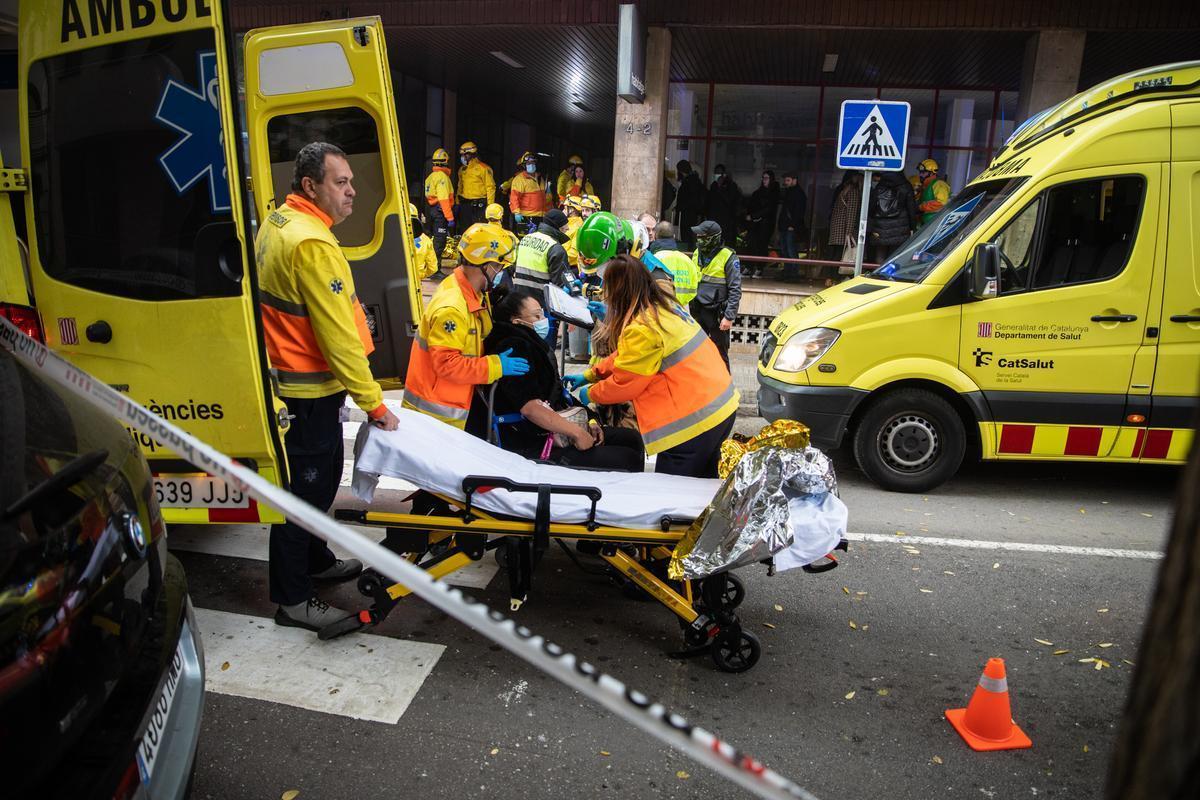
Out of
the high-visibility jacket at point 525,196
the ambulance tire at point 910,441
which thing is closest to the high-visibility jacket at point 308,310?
the ambulance tire at point 910,441

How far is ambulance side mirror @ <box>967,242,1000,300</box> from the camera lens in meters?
5.38

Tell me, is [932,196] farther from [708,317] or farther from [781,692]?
[781,692]

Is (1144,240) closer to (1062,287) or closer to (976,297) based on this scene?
(1062,287)

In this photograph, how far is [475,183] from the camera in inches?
594

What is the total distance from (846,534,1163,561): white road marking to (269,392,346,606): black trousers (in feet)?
9.82

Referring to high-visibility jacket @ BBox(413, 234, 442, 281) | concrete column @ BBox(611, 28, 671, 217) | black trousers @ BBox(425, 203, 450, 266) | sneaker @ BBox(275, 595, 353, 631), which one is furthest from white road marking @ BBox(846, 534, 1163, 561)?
black trousers @ BBox(425, 203, 450, 266)

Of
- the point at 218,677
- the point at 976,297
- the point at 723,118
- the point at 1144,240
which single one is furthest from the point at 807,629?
the point at 723,118

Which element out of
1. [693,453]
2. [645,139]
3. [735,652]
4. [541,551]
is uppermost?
[645,139]

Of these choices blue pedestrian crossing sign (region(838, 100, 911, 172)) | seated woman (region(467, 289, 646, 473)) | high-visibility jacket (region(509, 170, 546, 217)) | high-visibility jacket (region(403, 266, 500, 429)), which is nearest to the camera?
high-visibility jacket (region(403, 266, 500, 429))

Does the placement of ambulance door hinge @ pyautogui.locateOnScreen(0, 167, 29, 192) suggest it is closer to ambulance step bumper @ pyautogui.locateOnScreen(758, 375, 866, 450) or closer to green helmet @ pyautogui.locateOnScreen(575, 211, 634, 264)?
green helmet @ pyautogui.locateOnScreen(575, 211, 634, 264)

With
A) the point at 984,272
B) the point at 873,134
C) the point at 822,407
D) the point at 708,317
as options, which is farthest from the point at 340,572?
the point at 873,134

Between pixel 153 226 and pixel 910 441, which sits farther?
pixel 910 441

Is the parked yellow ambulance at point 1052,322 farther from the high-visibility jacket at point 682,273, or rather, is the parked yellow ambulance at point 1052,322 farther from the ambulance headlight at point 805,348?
the high-visibility jacket at point 682,273

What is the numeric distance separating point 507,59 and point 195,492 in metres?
14.2
